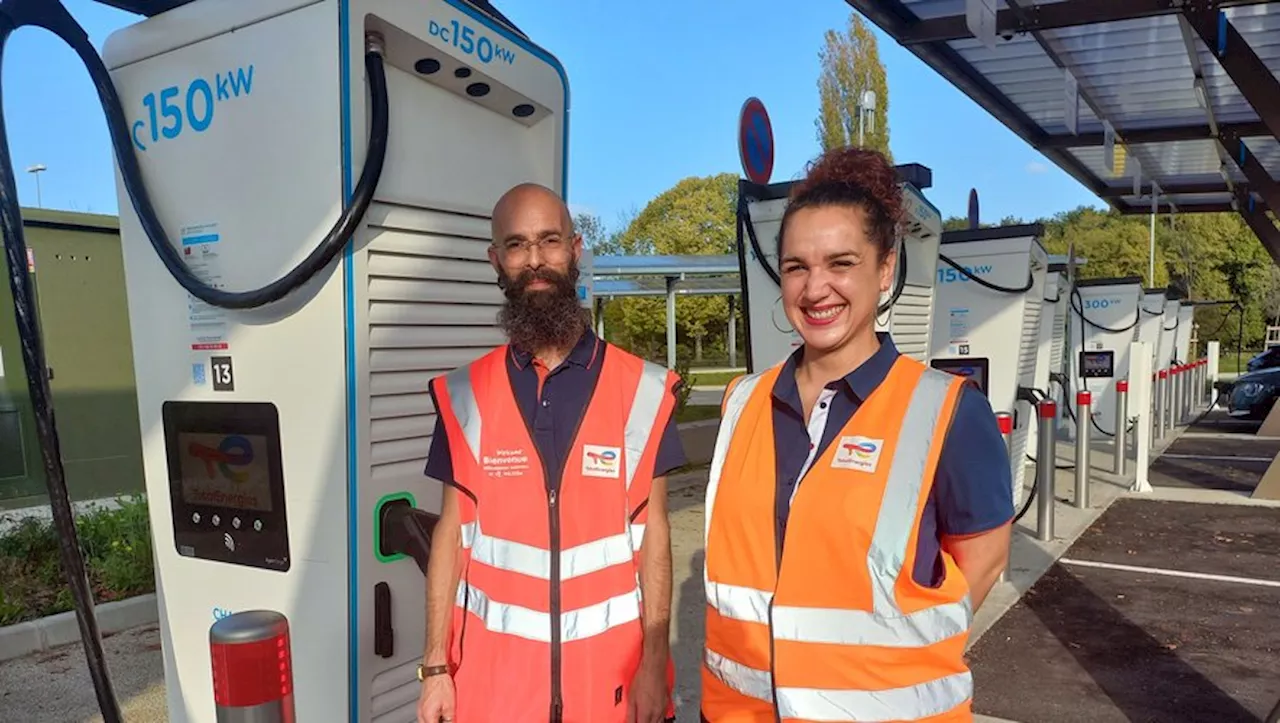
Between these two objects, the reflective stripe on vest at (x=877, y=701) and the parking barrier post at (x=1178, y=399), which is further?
the parking barrier post at (x=1178, y=399)

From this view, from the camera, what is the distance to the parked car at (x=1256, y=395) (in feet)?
48.5

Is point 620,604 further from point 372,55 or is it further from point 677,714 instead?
point 677,714

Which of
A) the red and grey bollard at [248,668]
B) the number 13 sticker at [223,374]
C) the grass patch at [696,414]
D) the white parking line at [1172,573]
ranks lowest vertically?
the white parking line at [1172,573]

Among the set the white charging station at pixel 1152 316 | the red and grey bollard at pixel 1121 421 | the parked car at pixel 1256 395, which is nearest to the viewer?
the red and grey bollard at pixel 1121 421

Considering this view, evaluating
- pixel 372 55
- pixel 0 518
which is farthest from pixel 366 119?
pixel 0 518

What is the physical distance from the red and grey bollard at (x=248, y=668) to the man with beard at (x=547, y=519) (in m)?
0.76

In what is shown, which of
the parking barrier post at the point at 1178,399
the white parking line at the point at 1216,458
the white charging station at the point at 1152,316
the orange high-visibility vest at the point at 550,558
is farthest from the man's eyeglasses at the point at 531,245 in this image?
the parking barrier post at the point at 1178,399

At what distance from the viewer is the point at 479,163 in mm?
2654

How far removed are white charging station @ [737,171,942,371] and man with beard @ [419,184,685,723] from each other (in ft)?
8.44

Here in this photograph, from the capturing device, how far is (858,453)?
1.69 meters

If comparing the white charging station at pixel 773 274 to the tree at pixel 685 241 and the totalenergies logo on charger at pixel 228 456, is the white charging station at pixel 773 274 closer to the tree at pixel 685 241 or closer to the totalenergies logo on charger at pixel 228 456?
the totalenergies logo on charger at pixel 228 456

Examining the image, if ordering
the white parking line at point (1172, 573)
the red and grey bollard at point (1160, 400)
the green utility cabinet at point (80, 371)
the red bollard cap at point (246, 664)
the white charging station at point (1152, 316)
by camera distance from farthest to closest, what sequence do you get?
1. the white charging station at point (1152, 316)
2. the red and grey bollard at point (1160, 400)
3. the green utility cabinet at point (80, 371)
4. the white parking line at point (1172, 573)
5. the red bollard cap at point (246, 664)

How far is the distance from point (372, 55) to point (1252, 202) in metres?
14.8

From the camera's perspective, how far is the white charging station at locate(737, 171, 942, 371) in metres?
4.83
